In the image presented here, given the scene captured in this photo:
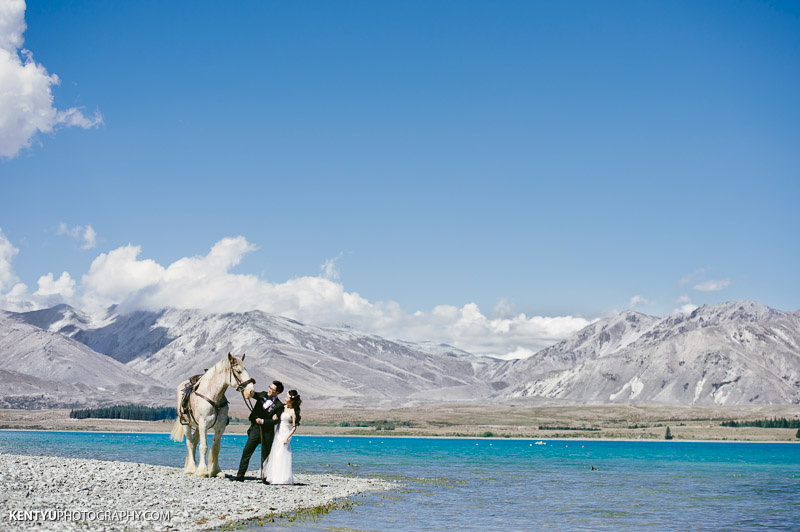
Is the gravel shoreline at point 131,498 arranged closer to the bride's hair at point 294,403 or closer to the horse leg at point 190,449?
the horse leg at point 190,449

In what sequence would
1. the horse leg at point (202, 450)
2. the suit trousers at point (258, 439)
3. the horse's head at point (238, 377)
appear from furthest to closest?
the horse leg at point (202, 450) → the suit trousers at point (258, 439) → the horse's head at point (238, 377)

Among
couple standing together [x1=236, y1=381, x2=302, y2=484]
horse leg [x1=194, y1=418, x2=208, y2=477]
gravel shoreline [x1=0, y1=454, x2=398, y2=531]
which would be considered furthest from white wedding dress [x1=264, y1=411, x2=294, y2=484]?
horse leg [x1=194, y1=418, x2=208, y2=477]

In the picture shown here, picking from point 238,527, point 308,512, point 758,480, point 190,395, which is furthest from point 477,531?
point 758,480

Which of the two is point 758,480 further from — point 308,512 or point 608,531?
point 308,512

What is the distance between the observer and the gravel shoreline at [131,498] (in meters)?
18.4

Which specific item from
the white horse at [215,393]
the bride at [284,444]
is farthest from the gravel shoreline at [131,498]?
the white horse at [215,393]

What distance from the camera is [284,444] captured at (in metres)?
27.1

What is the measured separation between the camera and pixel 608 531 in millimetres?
23531

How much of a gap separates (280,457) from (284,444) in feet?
1.76

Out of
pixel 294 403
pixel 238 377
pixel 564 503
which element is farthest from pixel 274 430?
pixel 564 503

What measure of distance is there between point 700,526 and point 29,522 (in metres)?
20.3

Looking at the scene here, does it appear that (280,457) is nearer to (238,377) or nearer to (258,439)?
(258,439)

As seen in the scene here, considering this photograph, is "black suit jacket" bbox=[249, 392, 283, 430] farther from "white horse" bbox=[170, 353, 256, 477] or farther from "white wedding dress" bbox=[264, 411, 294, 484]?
"white horse" bbox=[170, 353, 256, 477]

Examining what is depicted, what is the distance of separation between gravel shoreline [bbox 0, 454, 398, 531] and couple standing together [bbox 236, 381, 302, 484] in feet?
2.09
